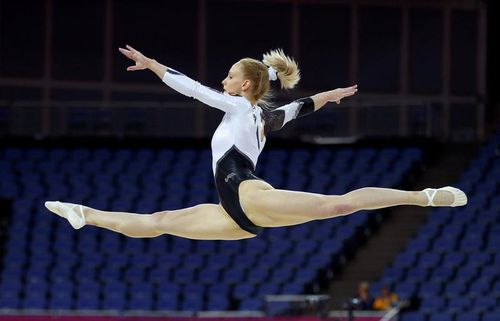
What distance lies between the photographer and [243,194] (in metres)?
7.20

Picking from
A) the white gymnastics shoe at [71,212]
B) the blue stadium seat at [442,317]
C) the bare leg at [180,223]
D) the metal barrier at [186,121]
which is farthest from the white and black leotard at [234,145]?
the metal barrier at [186,121]

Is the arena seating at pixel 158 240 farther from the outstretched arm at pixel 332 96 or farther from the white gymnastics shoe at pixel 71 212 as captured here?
the white gymnastics shoe at pixel 71 212

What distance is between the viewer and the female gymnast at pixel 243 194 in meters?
7.02

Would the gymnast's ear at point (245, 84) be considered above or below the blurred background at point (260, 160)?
below

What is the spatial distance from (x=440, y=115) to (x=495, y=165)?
249cm

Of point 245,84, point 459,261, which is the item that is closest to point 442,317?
point 459,261

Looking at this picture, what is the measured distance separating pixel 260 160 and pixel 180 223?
484 inches

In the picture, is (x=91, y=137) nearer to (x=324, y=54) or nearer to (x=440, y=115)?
(x=324, y=54)

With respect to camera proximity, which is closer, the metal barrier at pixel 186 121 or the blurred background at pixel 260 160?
the blurred background at pixel 260 160

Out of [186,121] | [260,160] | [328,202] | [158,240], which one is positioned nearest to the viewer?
[328,202]

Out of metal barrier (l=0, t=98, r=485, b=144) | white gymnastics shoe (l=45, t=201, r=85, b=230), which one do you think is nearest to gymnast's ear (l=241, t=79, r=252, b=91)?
white gymnastics shoe (l=45, t=201, r=85, b=230)

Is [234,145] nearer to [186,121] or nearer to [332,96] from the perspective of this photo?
[332,96]

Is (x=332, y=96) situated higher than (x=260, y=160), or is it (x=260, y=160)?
(x=260, y=160)

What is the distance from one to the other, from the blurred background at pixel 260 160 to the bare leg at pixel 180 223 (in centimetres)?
449
